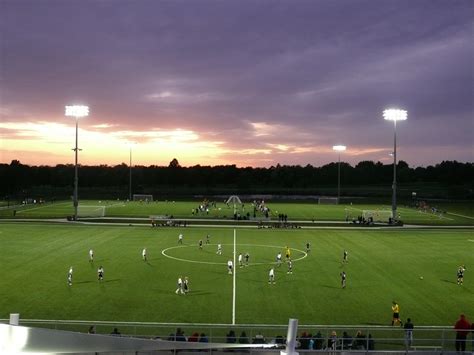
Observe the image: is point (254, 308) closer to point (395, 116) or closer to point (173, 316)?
point (173, 316)

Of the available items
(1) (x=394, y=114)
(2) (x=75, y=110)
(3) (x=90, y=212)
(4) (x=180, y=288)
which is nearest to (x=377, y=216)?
(1) (x=394, y=114)

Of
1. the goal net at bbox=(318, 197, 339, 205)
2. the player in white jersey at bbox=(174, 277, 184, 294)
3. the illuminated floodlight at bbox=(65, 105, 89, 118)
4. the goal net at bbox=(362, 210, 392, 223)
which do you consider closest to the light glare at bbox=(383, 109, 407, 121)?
the goal net at bbox=(362, 210, 392, 223)

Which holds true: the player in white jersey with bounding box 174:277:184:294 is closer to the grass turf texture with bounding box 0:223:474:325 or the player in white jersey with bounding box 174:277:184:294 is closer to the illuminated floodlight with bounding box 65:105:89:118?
the grass turf texture with bounding box 0:223:474:325

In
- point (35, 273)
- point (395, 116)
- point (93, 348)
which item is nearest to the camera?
point (93, 348)

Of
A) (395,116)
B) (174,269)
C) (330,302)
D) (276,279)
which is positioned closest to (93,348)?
(330,302)

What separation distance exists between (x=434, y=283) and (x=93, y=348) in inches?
1345

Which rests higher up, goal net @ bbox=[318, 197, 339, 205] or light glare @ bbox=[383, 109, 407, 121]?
light glare @ bbox=[383, 109, 407, 121]

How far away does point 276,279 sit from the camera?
36.5 m

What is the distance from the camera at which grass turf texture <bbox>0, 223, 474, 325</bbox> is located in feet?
92.1

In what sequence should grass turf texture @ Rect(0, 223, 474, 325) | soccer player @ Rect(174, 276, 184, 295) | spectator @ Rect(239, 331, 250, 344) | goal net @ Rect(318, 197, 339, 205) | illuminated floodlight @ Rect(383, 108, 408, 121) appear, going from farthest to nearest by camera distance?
1. goal net @ Rect(318, 197, 339, 205)
2. illuminated floodlight @ Rect(383, 108, 408, 121)
3. soccer player @ Rect(174, 276, 184, 295)
4. grass turf texture @ Rect(0, 223, 474, 325)
5. spectator @ Rect(239, 331, 250, 344)

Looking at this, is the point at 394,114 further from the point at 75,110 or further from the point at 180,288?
the point at 180,288

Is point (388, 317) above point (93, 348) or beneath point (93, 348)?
beneath

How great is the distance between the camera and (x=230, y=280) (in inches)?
1422

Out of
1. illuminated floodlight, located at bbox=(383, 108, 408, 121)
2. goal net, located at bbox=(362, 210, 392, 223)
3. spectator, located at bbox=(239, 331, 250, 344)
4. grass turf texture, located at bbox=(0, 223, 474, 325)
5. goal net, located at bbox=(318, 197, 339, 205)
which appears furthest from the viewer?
goal net, located at bbox=(318, 197, 339, 205)
